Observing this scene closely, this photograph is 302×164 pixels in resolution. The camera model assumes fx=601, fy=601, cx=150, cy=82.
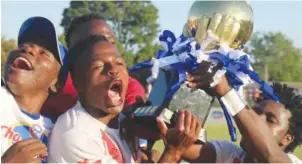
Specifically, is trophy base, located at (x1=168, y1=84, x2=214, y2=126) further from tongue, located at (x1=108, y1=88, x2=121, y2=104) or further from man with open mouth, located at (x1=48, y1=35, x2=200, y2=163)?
tongue, located at (x1=108, y1=88, x2=121, y2=104)

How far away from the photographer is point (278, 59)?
59.9 metres

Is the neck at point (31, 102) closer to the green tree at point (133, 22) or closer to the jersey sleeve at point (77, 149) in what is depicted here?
the jersey sleeve at point (77, 149)

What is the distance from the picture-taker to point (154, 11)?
4303 cm

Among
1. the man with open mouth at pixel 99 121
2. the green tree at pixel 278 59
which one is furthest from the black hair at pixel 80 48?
the green tree at pixel 278 59

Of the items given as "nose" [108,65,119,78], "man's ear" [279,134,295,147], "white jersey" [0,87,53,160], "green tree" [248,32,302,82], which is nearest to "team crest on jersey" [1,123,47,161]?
"white jersey" [0,87,53,160]

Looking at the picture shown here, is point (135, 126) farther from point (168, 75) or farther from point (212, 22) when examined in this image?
point (212, 22)

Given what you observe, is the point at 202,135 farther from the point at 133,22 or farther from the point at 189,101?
the point at 133,22

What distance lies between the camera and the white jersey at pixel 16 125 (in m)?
2.82

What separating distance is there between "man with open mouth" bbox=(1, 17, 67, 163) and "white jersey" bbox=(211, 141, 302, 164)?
3.02 feet

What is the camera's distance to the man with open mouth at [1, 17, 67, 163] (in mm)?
2864

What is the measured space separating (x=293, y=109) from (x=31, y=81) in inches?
60.6

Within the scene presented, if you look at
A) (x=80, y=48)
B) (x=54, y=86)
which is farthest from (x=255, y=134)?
(x=54, y=86)

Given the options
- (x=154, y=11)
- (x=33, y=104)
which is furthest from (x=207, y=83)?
(x=154, y=11)

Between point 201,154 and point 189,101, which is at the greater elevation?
point 189,101
